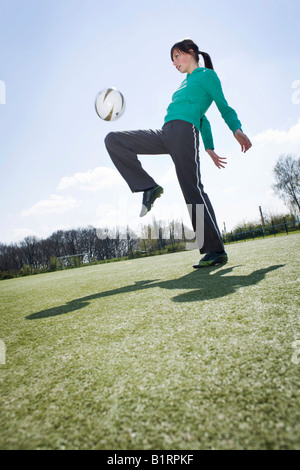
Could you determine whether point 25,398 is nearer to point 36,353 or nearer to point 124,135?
point 36,353

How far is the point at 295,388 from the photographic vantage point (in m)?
0.55

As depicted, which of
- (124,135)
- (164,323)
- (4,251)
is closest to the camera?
(164,323)

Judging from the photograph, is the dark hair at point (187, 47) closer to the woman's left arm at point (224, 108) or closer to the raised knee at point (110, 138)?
the woman's left arm at point (224, 108)

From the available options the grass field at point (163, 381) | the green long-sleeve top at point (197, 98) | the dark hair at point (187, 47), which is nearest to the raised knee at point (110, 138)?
the green long-sleeve top at point (197, 98)

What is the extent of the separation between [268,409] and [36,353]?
81 centimetres

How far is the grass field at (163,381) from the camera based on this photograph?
1.59 ft

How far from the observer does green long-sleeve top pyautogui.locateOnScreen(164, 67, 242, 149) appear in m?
2.75

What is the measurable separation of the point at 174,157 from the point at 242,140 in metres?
0.70

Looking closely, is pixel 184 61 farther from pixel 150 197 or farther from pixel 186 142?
pixel 150 197

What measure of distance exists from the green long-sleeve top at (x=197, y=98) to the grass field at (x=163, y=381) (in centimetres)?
222

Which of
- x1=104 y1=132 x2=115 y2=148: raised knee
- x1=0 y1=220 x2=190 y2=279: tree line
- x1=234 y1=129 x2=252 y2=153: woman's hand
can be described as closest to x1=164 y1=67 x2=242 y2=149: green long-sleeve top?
x1=234 y1=129 x2=252 y2=153: woman's hand

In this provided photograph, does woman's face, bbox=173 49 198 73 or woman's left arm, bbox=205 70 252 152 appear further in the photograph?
woman's face, bbox=173 49 198 73

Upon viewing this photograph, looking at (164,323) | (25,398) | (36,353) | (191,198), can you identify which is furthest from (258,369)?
(191,198)

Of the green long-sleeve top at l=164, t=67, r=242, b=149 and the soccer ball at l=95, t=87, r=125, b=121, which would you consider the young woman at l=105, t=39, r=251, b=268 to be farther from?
the soccer ball at l=95, t=87, r=125, b=121
